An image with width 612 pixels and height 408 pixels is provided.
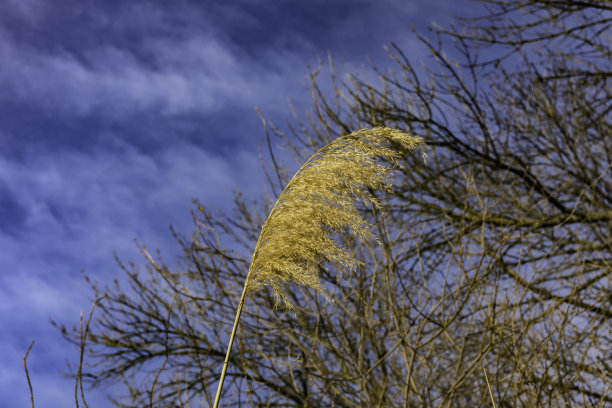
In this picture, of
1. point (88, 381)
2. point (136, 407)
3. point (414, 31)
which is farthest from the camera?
point (88, 381)

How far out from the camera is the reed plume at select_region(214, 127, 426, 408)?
229cm

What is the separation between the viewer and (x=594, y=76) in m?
7.79

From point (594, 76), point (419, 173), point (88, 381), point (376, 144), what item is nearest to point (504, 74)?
point (594, 76)

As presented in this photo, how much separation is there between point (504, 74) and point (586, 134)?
1.50m

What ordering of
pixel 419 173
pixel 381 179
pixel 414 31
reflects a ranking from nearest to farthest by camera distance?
pixel 381 179, pixel 419 173, pixel 414 31

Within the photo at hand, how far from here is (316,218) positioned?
232 centimetres

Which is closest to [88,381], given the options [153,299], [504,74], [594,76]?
[153,299]

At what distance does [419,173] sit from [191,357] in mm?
3837

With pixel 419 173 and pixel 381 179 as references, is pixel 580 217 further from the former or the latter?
pixel 381 179

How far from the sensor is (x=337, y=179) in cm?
233

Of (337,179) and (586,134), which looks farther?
(586,134)

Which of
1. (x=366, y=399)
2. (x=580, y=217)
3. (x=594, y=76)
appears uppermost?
(x=594, y=76)

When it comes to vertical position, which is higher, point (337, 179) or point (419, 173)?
point (419, 173)

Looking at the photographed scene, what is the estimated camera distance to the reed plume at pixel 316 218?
7.50 ft
